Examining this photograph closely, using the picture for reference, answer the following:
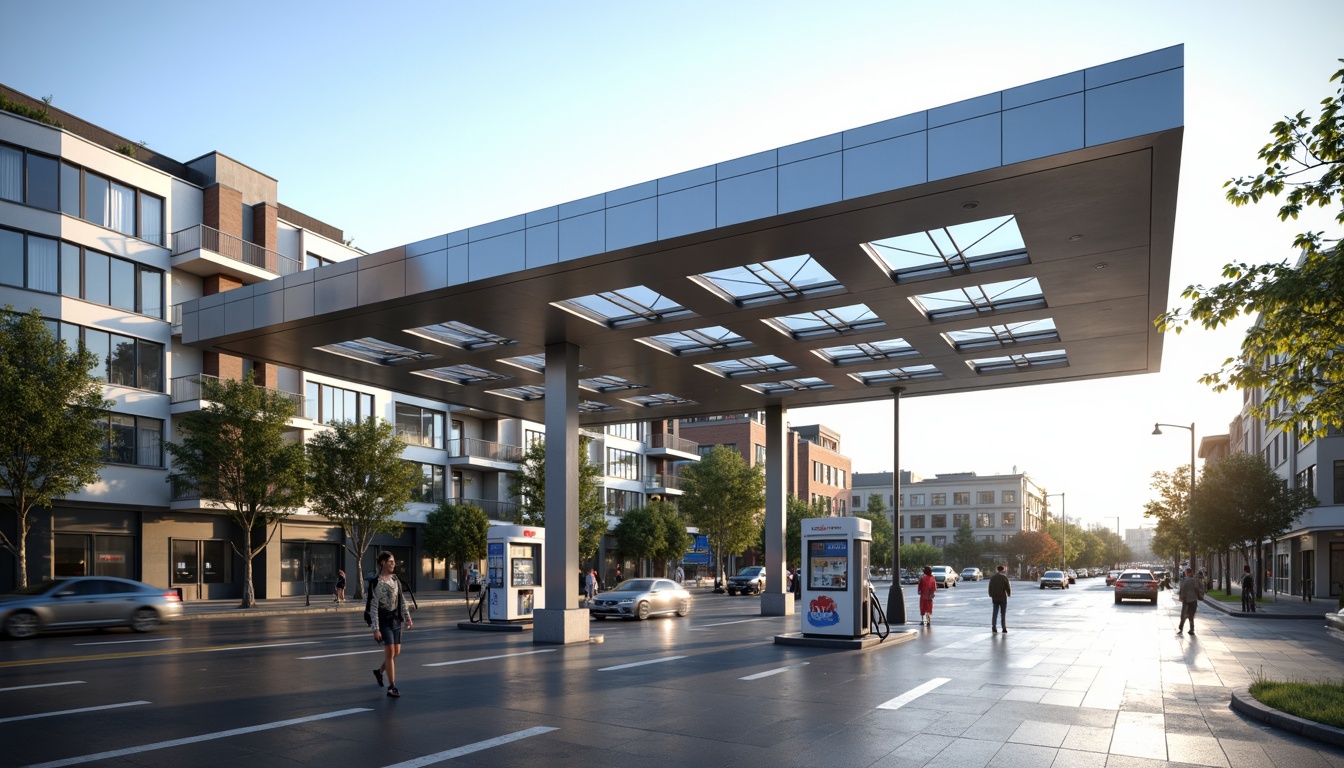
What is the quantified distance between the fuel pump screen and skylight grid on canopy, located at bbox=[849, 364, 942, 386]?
549 centimetres

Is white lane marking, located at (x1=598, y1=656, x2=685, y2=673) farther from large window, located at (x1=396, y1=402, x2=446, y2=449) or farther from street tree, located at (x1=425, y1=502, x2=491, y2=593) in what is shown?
large window, located at (x1=396, y1=402, x2=446, y2=449)

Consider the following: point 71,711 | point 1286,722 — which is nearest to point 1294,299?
point 1286,722

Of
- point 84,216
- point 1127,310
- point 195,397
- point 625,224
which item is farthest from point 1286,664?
point 84,216

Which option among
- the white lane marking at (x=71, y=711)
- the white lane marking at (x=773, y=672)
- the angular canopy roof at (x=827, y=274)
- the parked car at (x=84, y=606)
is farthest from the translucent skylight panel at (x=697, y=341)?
the parked car at (x=84, y=606)

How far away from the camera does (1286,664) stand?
59.6ft

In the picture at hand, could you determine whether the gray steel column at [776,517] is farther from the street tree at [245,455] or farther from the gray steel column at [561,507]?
the street tree at [245,455]

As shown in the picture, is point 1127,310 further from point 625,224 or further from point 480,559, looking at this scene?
point 480,559

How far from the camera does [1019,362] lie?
24.3m

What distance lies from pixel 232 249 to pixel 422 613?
61.7 feet

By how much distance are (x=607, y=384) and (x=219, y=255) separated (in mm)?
22091

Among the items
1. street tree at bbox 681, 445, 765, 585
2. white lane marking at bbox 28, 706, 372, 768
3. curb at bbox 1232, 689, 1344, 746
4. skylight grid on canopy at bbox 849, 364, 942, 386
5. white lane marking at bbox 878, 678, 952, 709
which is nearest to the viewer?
white lane marking at bbox 28, 706, 372, 768

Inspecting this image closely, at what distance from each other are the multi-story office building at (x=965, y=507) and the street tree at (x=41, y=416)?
375ft

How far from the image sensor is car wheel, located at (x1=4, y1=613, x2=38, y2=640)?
2308 cm

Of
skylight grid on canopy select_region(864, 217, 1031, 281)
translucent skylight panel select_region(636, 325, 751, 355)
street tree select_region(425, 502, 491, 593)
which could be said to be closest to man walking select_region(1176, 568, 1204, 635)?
translucent skylight panel select_region(636, 325, 751, 355)
